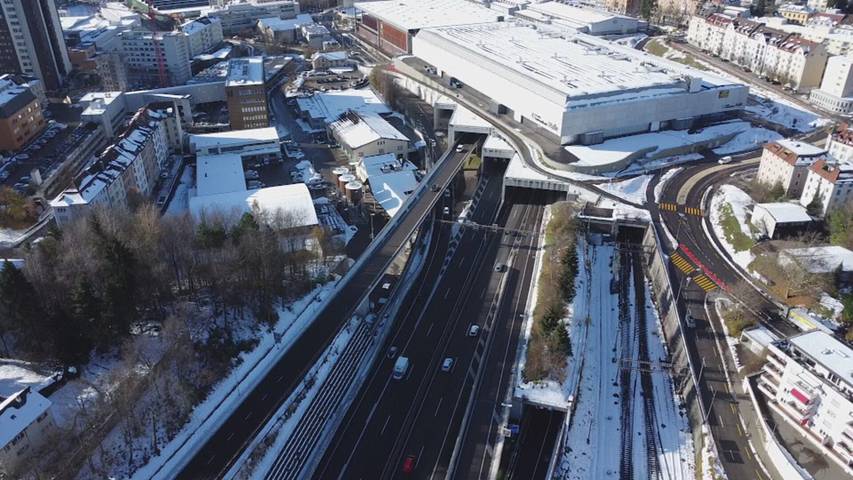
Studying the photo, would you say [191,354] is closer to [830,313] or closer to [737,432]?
[737,432]

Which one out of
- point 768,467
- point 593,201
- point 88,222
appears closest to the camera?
point 768,467

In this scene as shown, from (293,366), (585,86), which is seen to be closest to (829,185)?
(585,86)

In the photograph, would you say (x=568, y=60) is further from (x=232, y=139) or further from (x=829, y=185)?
(x=232, y=139)

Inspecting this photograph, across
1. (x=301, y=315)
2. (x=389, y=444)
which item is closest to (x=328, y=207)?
(x=301, y=315)

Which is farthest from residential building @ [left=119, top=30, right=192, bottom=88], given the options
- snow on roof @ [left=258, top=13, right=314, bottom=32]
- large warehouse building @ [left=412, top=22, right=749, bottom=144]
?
large warehouse building @ [left=412, top=22, right=749, bottom=144]

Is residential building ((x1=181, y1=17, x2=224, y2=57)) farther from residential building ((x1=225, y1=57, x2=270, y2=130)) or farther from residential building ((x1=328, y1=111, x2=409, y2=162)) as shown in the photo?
residential building ((x1=328, y1=111, x2=409, y2=162))
